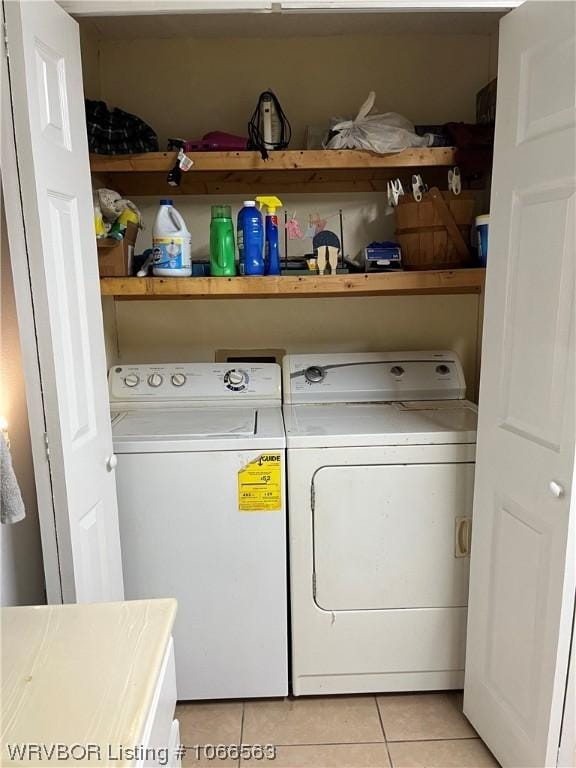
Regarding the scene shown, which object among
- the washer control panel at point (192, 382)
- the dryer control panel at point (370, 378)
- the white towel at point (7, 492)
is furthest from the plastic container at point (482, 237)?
the white towel at point (7, 492)

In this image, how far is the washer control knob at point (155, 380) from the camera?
2.15 m

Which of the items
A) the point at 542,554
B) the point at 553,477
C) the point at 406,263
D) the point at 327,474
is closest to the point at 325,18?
the point at 406,263

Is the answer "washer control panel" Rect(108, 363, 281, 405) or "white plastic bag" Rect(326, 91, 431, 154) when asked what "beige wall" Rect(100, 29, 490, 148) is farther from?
"washer control panel" Rect(108, 363, 281, 405)

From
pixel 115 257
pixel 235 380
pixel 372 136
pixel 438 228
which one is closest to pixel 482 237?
pixel 438 228

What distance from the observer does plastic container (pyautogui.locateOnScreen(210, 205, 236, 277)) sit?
1927 millimetres

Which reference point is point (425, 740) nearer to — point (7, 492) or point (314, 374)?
point (314, 374)

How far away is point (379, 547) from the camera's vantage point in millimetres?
1820

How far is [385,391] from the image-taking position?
219 cm

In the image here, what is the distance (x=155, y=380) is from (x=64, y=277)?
86 cm

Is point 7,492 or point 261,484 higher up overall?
point 7,492

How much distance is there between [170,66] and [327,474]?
1728mm

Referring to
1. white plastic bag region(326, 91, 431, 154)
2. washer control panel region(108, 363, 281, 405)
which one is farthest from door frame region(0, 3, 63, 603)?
white plastic bag region(326, 91, 431, 154)

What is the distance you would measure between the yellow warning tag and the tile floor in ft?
2.47

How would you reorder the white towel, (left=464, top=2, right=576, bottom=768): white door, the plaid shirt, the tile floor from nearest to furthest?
the white towel → (left=464, top=2, right=576, bottom=768): white door → the tile floor → the plaid shirt
